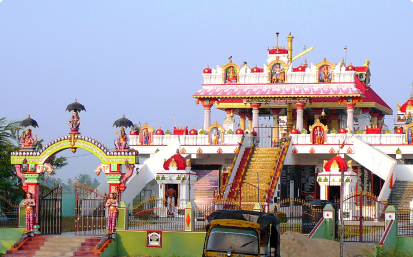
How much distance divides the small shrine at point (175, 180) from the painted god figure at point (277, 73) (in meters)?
8.98

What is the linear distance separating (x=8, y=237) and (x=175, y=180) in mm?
10667

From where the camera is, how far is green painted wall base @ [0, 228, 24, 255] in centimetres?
2903

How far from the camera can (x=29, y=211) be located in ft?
95.3

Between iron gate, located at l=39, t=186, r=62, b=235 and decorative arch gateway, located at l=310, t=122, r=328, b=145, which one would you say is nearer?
iron gate, located at l=39, t=186, r=62, b=235

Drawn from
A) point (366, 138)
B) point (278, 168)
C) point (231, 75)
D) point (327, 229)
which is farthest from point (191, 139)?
point (327, 229)

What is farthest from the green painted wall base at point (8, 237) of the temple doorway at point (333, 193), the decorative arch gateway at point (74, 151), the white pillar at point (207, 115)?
the white pillar at point (207, 115)

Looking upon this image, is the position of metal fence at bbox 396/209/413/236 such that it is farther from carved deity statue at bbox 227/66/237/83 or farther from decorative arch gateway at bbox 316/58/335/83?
carved deity statue at bbox 227/66/237/83

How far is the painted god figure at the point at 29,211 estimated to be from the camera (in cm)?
2892

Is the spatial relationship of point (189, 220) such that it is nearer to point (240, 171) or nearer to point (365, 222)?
point (365, 222)

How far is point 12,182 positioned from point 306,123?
18.6m

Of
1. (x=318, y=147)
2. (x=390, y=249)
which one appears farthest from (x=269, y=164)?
(x=390, y=249)

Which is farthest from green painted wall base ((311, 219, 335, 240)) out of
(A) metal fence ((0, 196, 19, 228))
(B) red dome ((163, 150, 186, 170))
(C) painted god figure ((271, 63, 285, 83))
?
(C) painted god figure ((271, 63, 285, 83))

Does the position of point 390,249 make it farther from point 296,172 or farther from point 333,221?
point 296,172

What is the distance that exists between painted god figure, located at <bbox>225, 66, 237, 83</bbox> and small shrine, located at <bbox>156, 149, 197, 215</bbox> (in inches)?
329
